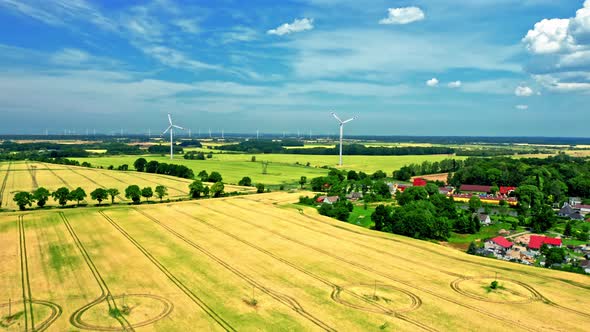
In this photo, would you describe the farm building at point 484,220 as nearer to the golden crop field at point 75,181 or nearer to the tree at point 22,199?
the golden crop field at point 75,181

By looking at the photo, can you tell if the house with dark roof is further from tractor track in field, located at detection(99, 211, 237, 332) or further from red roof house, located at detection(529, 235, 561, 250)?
tractor track in field, located at detection(99, 211, 237, 332)

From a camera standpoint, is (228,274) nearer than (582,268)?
Yes

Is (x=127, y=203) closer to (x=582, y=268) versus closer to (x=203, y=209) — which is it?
(x=203, y=209)

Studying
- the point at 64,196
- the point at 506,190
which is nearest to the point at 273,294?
the point at 64,196

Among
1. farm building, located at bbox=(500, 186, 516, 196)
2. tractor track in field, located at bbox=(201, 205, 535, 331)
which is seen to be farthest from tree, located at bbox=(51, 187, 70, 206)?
farm building, located at bbox=(500, 186, 516, 196)

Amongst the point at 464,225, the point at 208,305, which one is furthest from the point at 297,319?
the point at 464,225

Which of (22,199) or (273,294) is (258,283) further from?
(22,199)
